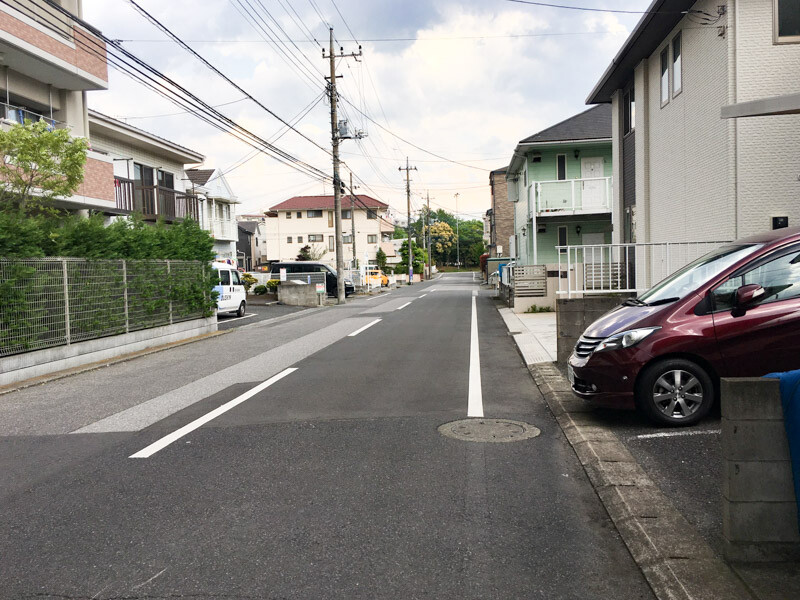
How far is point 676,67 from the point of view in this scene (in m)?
14.1

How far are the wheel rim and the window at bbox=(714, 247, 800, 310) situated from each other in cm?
74

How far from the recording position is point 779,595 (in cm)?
312

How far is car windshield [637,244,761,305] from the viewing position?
6.52 metres

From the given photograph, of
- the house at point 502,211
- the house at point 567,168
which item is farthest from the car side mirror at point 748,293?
the house at point 502,211

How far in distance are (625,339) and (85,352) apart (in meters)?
10.1

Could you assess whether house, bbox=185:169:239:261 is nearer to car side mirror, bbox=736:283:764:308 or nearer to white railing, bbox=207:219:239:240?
white railing, bbox=207:219:239:240

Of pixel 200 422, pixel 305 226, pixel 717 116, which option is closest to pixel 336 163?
pixel 717 116

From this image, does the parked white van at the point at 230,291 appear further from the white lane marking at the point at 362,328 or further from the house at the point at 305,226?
the house at the point at 305,226

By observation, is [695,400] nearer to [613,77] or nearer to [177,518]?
[177,518]

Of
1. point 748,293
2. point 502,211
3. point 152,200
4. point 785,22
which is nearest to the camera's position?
point 748,293

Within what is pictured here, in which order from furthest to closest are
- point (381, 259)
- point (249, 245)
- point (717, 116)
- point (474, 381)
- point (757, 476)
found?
1. point (249, 245)
2. point (381, 259)
3. point (717, 116)
4. point (474, 381)
5. point (757, 476)

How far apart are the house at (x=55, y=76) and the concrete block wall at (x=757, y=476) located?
15805 millimetres

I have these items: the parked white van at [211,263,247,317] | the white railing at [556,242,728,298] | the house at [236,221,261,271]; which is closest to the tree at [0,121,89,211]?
the parked white van at [211,263,247,317]

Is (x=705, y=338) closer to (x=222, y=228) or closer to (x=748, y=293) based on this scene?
(x=748, y=293)
